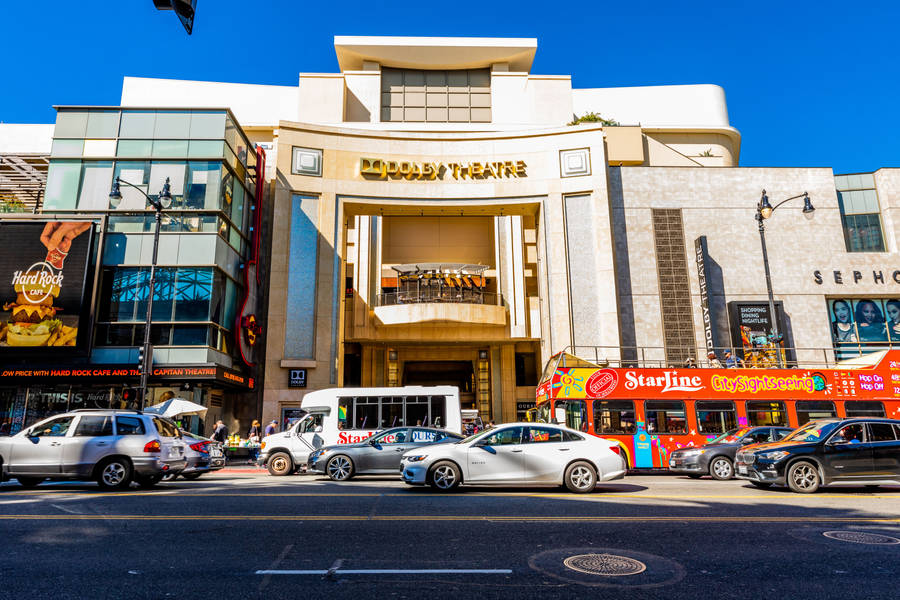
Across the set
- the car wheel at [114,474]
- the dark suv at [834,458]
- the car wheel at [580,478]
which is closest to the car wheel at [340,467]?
the car wheel at [114,474]

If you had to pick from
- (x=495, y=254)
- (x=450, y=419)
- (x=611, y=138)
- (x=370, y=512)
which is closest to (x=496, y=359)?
(x=495, y=254)

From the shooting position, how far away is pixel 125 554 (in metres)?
6.22

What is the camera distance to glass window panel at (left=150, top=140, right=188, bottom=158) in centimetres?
3025

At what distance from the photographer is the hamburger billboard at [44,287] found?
1059 inches

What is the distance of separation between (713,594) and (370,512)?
A: 5.50m

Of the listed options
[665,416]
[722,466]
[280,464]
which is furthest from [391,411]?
[722,466]

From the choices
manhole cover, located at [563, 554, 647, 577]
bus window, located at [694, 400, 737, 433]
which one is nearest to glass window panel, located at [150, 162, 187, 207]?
bus window, located at [694, 400, 737, 433]

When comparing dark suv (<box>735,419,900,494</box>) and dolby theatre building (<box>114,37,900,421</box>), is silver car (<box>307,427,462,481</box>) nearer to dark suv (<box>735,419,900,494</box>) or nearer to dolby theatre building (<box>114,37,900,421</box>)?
dark suv (<box>735,419,900,494</box>)

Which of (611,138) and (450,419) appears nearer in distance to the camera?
(450,419)

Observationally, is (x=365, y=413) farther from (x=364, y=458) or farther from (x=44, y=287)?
(x=44, y=287)

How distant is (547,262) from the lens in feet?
113

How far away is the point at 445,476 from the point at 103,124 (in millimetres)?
28754

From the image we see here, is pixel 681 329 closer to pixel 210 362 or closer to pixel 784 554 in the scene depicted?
pixel 210 362

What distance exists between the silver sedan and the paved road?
1.16m
